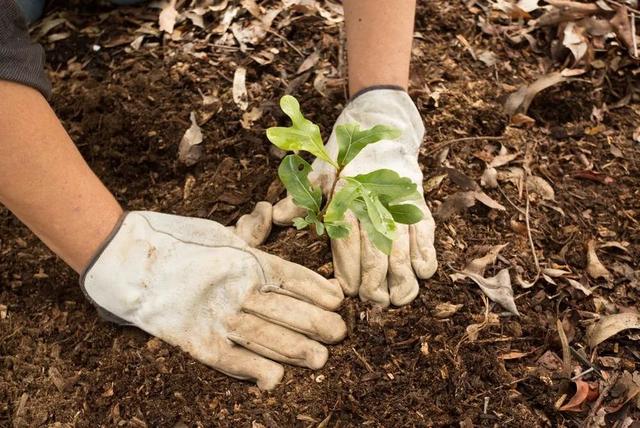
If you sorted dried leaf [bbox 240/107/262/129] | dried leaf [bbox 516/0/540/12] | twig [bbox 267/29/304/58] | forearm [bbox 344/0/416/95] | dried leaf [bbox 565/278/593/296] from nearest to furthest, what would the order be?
dried leaf [bbox 565/278/593/296], forearm [bbox 344/0/416/95], dried leaf [bbox 240/107/262/129], twig [bbox 267/29/304/58], dried leaf [bbox 516/0/540/12]

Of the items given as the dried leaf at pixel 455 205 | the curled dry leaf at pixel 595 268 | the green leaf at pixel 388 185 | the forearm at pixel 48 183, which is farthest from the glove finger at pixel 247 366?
the curled dry leaf at pixel 595 268

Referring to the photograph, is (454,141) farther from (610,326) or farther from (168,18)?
(168,18)

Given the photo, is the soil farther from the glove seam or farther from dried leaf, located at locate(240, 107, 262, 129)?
the glove seam

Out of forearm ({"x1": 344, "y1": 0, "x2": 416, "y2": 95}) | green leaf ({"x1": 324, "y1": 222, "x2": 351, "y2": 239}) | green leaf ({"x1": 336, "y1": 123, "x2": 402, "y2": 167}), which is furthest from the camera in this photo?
forearm ({"x1": 344, "y1": 0, "x2": 416, "y2": 95})

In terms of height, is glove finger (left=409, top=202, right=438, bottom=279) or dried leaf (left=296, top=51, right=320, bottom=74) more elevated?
dried leaf (left=296, top=51, right=320, bottom=74)

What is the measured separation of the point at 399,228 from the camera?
220cm

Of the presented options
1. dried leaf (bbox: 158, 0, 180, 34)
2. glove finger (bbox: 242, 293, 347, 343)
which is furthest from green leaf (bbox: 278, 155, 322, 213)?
dried leaf (bbox: 158, 0, 180, 34)

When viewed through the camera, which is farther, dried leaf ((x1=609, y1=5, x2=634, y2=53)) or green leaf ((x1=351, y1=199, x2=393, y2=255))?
dried leaf ((x1=609, y1=5, x2=634, y2=53))

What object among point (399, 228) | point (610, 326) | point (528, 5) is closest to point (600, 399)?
point (610, 326)

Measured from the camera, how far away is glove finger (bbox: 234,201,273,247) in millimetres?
2312

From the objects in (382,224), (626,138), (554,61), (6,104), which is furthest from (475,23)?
(6,104)

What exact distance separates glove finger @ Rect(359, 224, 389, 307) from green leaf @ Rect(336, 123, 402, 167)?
37cm

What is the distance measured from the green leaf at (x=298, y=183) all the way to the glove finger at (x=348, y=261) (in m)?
0.18

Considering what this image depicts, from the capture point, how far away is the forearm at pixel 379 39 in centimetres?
237
